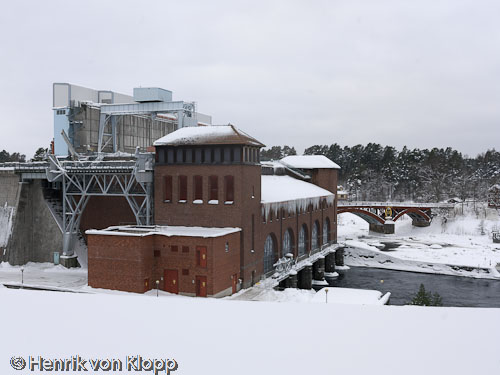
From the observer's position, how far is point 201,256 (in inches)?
1428

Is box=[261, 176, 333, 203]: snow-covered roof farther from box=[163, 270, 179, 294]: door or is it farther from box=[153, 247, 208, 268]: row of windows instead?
box=[163, 270, 179, 294]: door

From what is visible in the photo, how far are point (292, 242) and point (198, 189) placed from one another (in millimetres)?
16202

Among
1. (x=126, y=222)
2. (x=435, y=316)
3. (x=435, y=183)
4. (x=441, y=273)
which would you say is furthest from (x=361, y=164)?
(x=435, y=316)

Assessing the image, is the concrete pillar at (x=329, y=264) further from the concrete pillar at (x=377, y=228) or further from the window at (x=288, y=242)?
the concrete pillar at (x=377, y=228)

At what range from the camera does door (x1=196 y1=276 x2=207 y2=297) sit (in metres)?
36.2

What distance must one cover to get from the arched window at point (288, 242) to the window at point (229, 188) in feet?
42.0

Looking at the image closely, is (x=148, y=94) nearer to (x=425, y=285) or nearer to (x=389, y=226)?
(x=425, y=285)

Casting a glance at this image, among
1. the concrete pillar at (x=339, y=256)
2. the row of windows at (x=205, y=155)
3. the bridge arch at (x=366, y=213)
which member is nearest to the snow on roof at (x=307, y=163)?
the concrete pillar at (x=339, y=256)

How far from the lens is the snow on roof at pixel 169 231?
120 feet

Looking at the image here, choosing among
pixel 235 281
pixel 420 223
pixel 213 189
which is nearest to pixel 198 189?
pixel 213 189

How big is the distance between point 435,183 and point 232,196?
93.2 m

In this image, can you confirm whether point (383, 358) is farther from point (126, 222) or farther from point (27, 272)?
point (27, 272)

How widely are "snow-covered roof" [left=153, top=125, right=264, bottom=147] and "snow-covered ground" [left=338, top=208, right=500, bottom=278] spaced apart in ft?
112

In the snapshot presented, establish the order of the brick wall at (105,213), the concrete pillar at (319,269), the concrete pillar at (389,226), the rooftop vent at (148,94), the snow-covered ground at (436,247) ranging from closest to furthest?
1. the brick wall at (105,213)
2. the rooftop vent at (148,94)
3. the concrete pillar at (319,269)
4. the snow-covered ground at (436,247)
5. the concrete pillar at (389,226)
